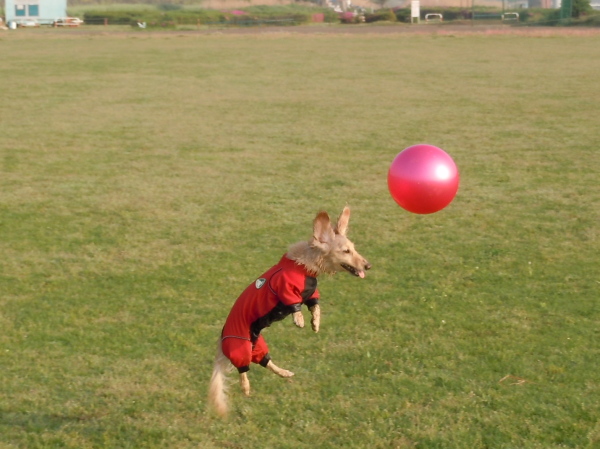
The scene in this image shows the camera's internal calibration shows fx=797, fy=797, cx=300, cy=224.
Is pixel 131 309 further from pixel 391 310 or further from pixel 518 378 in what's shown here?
pixel 518 378

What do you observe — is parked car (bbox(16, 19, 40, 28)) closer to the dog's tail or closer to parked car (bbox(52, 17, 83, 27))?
parked car (bbox(52, 17, 83, 27))

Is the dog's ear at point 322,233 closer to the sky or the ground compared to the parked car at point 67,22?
closer to the ground

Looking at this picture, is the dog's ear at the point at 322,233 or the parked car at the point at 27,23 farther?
the parked car at the point at 27,23

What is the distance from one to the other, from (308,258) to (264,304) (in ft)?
1.18

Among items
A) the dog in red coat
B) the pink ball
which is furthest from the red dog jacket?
the pink ball

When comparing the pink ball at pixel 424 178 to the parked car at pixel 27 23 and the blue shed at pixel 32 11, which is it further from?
the blue shed at pixel 32 11

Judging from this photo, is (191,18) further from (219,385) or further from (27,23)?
(219,385)

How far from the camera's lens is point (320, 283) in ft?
24.1

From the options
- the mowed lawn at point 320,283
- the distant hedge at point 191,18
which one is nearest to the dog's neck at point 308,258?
the mowed lawn at point 320,283

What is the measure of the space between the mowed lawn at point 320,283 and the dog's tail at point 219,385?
0.23m

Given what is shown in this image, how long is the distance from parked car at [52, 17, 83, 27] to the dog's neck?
190ft

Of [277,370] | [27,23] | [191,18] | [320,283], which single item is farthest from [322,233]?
[27,23]

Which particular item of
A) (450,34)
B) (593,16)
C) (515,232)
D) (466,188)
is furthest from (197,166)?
(593,16)

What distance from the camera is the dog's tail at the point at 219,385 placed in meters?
4.76
